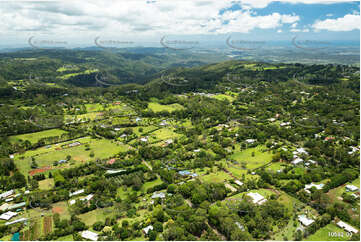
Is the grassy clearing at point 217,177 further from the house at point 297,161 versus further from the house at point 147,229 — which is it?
the house at point 147,229

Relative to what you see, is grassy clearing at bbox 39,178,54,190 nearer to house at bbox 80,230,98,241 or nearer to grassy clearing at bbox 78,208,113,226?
grassy clearing at bbox 78,208,113,226

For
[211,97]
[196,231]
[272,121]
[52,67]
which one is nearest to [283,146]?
[272,121]

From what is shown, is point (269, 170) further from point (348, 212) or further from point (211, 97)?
point (211, 97)

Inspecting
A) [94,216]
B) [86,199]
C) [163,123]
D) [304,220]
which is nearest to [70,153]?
[86,199]

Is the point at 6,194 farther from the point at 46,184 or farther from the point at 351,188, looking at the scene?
the point at 351,188

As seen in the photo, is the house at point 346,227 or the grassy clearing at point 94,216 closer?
the house at point 346,227

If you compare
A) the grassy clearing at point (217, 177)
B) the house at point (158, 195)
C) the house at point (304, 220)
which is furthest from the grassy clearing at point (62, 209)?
the house at point (304, 220)
